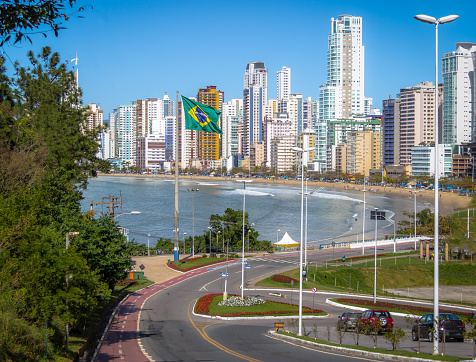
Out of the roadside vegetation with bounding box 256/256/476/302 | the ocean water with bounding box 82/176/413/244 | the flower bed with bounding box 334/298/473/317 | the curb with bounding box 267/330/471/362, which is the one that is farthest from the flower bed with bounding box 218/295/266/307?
the ocean water with bounding box 82/176/413/244

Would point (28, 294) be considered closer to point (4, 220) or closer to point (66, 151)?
point (4, 220)

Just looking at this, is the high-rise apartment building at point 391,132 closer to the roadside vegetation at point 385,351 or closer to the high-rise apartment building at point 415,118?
the high-rise apartment building at point 415,118

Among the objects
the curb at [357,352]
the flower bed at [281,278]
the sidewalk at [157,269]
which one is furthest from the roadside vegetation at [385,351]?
the sidewalk at [157,269]

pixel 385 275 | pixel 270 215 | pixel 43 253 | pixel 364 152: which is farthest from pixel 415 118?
pixel 43 253

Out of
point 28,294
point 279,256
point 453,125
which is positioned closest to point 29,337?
point 28,294

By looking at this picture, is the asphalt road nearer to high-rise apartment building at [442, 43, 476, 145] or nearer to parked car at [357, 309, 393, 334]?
parked car at [357, 309, 393, 334]

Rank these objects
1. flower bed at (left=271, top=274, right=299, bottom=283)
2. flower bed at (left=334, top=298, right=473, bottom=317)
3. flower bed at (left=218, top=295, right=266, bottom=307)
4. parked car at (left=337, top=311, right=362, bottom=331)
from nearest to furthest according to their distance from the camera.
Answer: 1. parked car at (left=337, top=311, right=362, bottom=331)
2. flower bed at (left=218, top=295, right=266, bottom=307)
3. flower bed at (left=334, top=298, right=473, bottom=317)
4. flower bed at (left=271, top=274, right=299, bottom=283)
